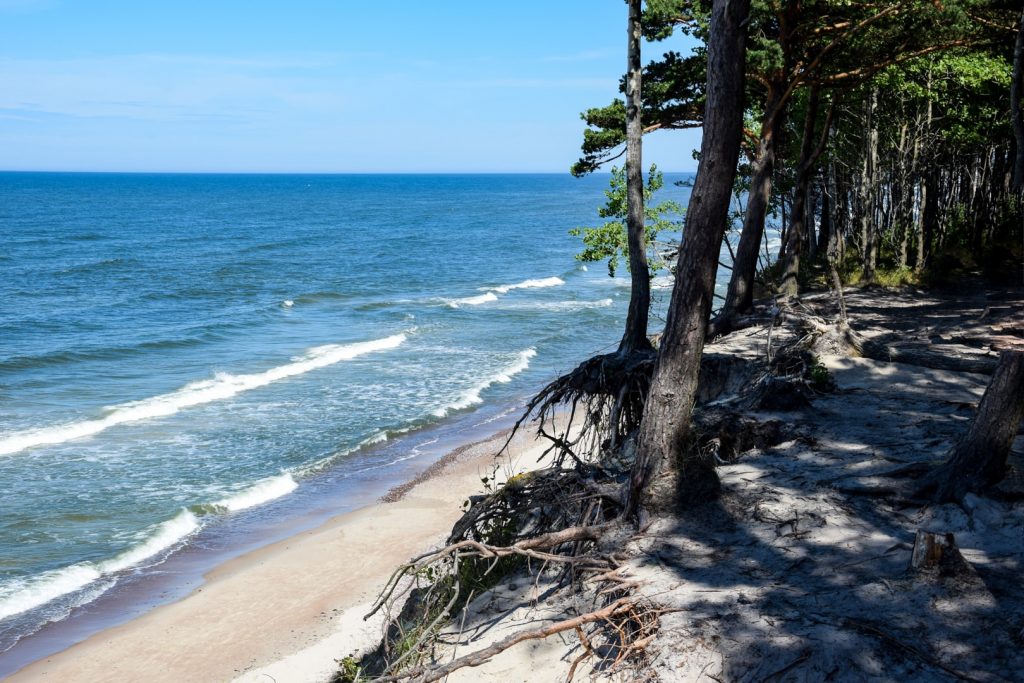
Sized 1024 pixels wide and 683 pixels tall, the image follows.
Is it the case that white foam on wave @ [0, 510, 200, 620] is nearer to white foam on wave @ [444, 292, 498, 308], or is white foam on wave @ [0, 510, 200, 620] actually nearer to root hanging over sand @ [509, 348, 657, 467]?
root hanging over sand @ [509, 348, 657, 467]

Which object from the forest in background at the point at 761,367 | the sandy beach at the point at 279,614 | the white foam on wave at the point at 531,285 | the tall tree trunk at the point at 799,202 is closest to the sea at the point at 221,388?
the white foam on wave at the point at 531,285

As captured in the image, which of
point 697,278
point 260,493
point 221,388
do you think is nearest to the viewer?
point 697,278

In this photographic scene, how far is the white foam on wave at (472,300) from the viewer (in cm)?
4262

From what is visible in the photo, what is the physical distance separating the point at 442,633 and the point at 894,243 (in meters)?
19.0

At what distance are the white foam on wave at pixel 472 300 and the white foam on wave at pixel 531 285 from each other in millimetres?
1510

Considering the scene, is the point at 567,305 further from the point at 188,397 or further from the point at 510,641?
the point at 510,641

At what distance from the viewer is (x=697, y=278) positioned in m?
7.06

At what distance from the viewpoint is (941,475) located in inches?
277

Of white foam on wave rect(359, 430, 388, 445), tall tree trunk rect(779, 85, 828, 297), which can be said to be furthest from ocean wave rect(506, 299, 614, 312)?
tall tree trunk rect(779, 85, 828, 297)

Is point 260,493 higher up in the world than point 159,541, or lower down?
higher up

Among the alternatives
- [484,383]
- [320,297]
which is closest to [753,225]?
[484,383]

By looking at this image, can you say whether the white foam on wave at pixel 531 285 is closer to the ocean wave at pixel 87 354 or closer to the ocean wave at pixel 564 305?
the ocean wave at pixel 564 305

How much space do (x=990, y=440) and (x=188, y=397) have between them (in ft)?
73.4

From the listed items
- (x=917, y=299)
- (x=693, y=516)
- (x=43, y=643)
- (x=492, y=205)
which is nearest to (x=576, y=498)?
(x=693, y=516)
